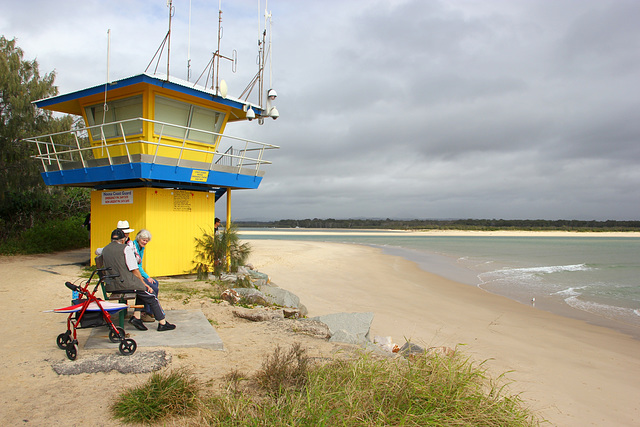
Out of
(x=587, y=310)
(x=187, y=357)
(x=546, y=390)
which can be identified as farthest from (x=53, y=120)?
(x=587, y=310)

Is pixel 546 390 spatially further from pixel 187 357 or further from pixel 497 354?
pixel 187 357

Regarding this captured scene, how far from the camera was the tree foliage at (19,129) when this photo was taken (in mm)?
18703

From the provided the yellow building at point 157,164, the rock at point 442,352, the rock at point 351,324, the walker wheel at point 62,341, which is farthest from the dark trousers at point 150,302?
the yellow building at point 157,164

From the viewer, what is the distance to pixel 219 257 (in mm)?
14742

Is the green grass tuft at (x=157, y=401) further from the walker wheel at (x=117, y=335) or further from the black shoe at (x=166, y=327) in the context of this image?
the black shoe at (x=166, y=327)

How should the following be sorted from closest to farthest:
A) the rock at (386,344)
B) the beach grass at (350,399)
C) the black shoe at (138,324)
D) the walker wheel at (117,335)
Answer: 1. the beach grass at (350,399)
2. the walker wheel at (117,335)
3. the black shoe at (138,324)
4. the rock at (386,344)

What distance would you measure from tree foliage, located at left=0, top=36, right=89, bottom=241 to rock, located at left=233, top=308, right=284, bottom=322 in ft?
52.0

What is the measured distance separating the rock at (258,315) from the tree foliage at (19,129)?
52.0 feet

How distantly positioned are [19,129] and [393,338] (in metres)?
19.2

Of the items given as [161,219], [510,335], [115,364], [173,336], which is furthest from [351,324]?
[161,219]

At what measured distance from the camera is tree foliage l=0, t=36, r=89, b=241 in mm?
18703

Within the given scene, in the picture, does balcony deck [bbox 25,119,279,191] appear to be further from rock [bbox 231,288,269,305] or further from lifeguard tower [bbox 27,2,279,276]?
rock [bbox 231,288,269,305]

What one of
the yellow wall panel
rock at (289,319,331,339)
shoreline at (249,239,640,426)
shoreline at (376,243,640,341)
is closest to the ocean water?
shoreline at (376,243,640,341)

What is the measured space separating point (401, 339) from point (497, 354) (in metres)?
1.98
